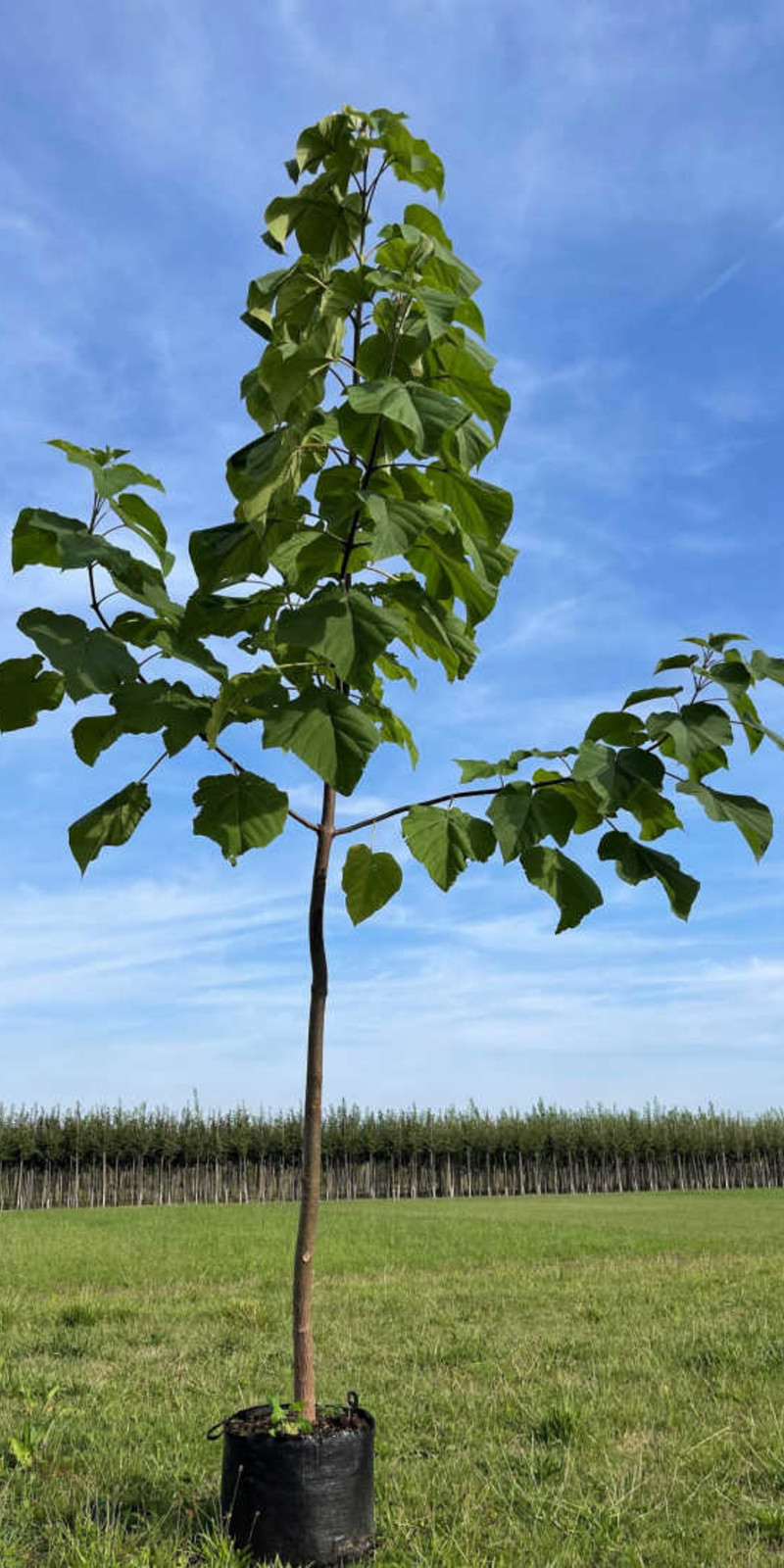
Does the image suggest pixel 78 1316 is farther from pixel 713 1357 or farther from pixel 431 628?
pixel 431 628

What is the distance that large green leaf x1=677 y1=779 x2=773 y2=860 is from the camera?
244 cm

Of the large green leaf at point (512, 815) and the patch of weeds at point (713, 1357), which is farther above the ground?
the large green leaf at point (512, 815)

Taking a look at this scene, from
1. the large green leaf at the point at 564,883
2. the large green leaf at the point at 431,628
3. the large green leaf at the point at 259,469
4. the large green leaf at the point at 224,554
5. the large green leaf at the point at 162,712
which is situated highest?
the large green leaf at the point at 259,469

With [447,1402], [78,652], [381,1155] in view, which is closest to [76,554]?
[78,652]

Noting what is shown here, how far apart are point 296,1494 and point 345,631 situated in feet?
7.26

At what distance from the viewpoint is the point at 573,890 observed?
279cm

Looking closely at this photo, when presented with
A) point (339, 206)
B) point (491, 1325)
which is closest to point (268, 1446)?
point (339, 206)

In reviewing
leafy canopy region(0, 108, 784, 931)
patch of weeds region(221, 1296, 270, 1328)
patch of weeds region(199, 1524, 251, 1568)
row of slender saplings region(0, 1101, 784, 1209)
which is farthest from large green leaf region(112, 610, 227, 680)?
row of slender saplings region(0, 1101, 784, 1209)

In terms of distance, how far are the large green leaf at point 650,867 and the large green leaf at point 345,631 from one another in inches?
29.3

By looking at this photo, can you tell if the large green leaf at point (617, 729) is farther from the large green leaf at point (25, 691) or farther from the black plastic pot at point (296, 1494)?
the black plastic pot at point (296, 1494)

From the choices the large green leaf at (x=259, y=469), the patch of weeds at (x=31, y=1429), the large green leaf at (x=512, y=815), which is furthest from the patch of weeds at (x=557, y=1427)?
the large green leaf at (x=259, y=469)

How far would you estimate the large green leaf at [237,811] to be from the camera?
2.87 metres

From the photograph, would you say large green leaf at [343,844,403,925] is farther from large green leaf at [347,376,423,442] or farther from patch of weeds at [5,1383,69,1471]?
patch of weeds at [5,1383,69,1471]

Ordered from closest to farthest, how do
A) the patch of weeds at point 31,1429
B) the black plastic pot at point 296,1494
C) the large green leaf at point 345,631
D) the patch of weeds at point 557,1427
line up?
the large green leaf at point 345,631, the black plastic pot at point 296,1494, the patch of weeds at point 31,1429, the patch of weeds at point 557,1427
